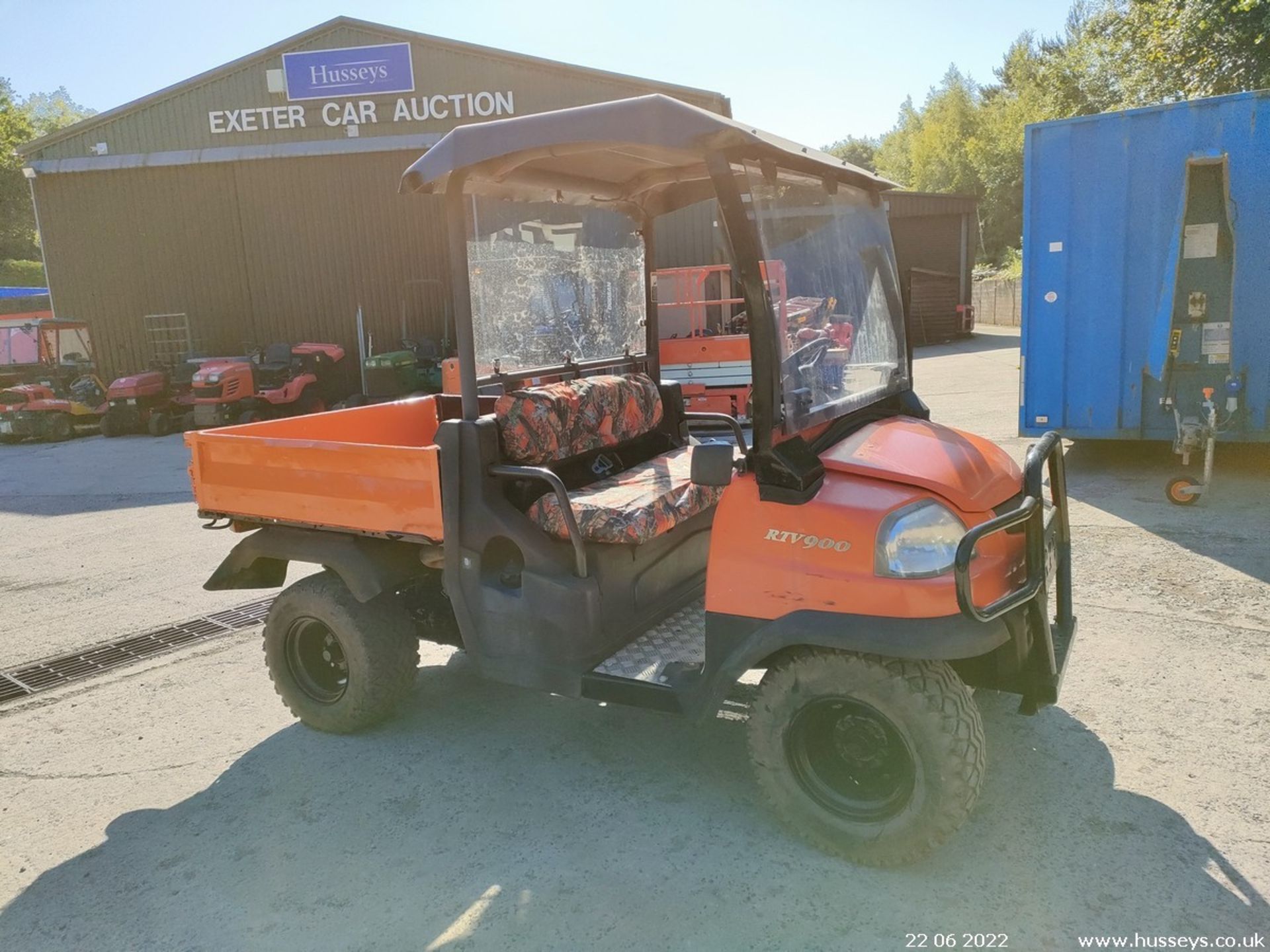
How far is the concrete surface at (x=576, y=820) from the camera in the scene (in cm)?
267

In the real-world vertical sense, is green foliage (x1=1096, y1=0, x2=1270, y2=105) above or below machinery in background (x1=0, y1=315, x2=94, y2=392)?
above

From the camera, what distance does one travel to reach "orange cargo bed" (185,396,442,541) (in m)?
3.53

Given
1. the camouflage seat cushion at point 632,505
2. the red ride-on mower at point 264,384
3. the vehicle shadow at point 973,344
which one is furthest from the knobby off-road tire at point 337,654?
the vehicle shadow at point 973,344

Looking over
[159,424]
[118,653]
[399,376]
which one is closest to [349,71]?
[399,376]

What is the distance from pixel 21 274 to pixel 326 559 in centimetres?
5512

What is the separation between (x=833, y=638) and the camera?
2.69 meters

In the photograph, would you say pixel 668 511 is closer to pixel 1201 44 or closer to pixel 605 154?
pixel 605 154

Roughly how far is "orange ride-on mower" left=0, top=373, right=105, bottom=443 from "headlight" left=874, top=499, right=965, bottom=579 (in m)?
16.4

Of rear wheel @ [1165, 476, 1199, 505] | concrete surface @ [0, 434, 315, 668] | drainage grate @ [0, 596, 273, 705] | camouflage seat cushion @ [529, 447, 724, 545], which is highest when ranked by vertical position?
camouflage seat cushion @ [529, 447, 724, 545]

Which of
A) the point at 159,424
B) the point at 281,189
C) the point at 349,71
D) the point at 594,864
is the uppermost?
the point at 349,71

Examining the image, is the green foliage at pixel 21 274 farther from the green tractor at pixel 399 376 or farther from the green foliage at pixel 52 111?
the green tractor at pixel 399 376

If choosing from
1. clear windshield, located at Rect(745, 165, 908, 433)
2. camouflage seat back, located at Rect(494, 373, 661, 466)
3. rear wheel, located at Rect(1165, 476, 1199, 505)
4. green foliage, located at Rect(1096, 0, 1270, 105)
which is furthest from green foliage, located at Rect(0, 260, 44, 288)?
clear windshield, located at Rect(745, 165, 908, 433)

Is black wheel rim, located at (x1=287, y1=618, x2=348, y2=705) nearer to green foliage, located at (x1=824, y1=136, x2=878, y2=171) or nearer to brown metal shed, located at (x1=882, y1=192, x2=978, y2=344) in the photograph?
brown metal shed, located at (x1=882, y1=192, x2=978, y2=344)

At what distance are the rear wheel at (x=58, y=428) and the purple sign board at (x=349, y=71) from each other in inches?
290
